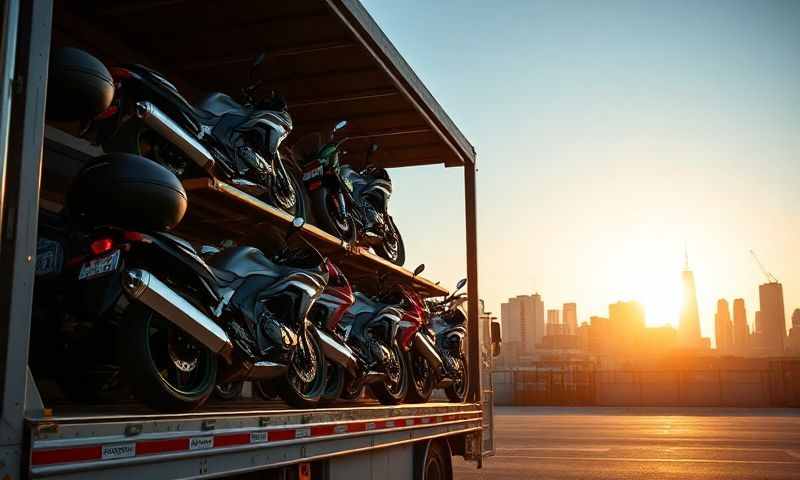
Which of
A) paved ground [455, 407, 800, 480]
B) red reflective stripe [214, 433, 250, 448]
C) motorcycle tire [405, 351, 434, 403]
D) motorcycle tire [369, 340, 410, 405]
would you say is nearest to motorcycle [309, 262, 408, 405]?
motorcycle tire [369, 340, 410, 405]

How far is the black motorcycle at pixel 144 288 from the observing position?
12.9 ft

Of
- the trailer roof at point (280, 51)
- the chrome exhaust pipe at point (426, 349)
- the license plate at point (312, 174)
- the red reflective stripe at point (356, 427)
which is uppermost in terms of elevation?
the trailer roof at point (280, 51)

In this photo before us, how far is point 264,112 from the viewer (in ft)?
20.0

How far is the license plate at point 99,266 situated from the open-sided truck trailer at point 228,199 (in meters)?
0.62

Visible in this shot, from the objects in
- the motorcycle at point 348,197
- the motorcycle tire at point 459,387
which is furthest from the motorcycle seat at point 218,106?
the motorcycle tire at point 459,387

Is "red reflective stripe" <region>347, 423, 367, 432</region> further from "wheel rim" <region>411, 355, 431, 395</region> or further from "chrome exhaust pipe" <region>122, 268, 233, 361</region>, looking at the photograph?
"wheel rim" <region>411, 355, 431, 395</region>

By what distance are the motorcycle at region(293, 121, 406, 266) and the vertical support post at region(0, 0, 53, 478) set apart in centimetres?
432

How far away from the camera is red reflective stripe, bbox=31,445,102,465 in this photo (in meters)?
2.73

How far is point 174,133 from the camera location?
492 cm

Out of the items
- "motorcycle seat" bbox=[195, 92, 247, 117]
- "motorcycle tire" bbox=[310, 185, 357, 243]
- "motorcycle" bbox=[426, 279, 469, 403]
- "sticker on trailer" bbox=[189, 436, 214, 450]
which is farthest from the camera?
"motorcycle" bbox=[426, 279, 469, 403]

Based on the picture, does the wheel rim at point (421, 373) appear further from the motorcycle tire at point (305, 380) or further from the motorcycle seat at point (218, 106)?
the motorcycle seat at point (218, 106)

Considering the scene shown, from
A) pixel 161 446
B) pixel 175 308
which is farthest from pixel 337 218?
pixel 161 446

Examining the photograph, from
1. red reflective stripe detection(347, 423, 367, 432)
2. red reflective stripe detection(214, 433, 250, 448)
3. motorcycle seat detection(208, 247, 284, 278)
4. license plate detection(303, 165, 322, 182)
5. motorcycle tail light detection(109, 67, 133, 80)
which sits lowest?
red reflective stripe detection(347, 423, 367, 432)

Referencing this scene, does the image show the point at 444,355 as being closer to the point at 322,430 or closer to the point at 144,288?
the point at 322,430
